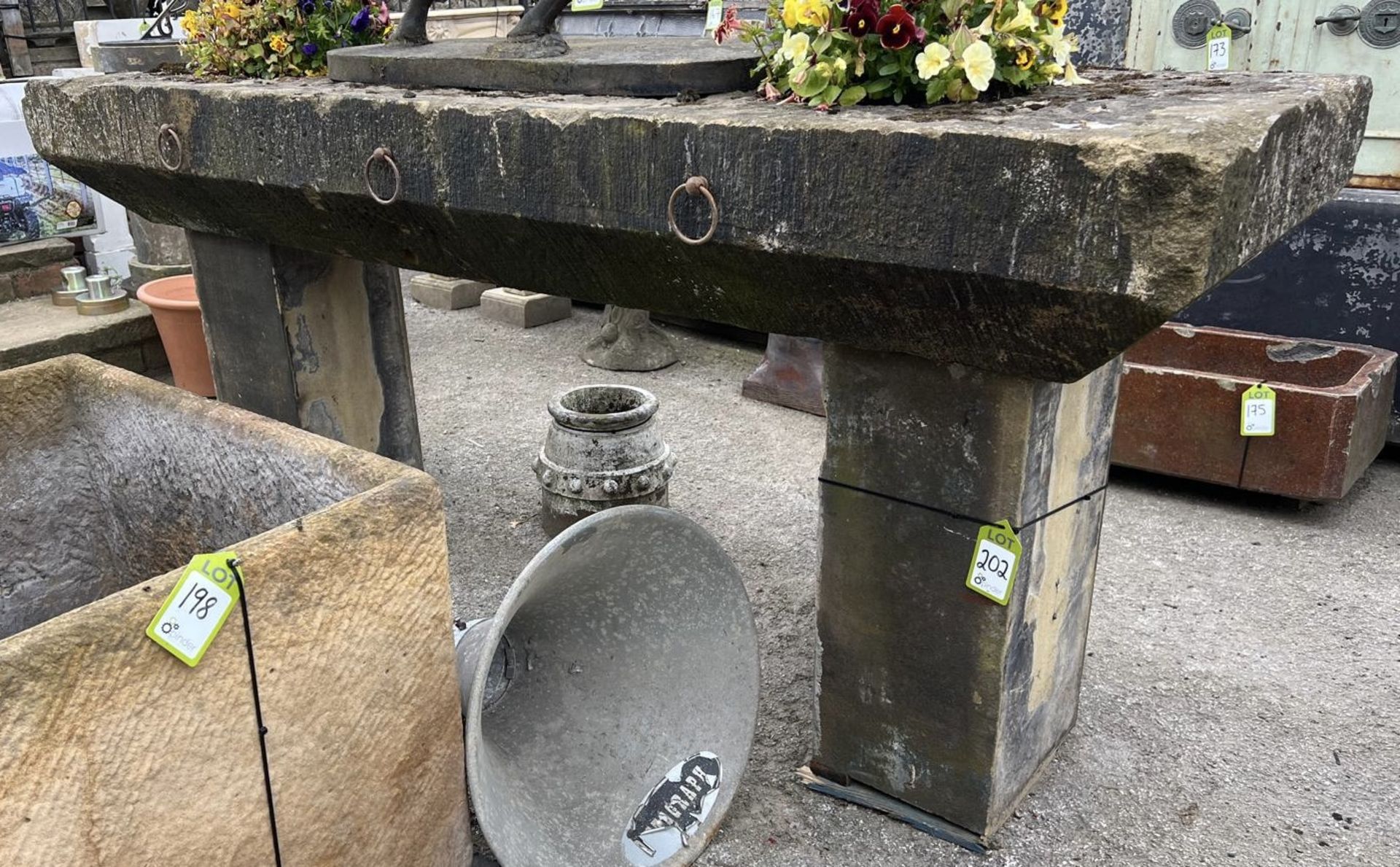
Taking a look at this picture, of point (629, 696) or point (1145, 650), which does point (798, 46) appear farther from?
point (1145, 650)

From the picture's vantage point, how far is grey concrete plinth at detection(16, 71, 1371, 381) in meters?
1.59

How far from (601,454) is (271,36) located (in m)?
1.60

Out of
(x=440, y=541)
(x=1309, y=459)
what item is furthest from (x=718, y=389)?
(x=440, y=541)

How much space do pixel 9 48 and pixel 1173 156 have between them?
12.9 meters

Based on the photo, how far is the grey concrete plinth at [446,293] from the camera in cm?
680

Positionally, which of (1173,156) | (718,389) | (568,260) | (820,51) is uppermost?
(820,51)

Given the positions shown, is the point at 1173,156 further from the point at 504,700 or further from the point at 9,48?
the point at 9,48

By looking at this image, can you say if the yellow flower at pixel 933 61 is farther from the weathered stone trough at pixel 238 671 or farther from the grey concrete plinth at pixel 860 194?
the weathered stone trough at pixel 238 671

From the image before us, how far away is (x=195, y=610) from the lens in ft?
5.52

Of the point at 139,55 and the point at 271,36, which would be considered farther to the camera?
the point at 139,55

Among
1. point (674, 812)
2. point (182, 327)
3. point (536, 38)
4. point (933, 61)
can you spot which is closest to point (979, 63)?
point (933, 61)

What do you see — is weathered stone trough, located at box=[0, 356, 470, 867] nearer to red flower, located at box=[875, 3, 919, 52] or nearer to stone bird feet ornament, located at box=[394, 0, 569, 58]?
stone bird feet ornament, located at box=[394, 0, 569, 58]

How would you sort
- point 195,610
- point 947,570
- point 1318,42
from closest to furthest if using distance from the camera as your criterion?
point 195,610
point 947,570
point 1318,42

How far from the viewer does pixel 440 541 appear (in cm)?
203
